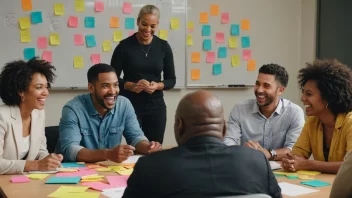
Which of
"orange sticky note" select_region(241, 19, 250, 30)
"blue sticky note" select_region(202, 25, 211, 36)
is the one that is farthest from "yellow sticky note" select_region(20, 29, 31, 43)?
"orange sticky note" select_region(241, 19, 250, 30)

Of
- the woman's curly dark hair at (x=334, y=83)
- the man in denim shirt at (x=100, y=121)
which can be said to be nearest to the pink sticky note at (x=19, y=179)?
the man in denim shirt at (x=100, y=121)

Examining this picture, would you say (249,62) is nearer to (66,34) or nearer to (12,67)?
(66,34)

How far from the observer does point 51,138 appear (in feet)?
10.7

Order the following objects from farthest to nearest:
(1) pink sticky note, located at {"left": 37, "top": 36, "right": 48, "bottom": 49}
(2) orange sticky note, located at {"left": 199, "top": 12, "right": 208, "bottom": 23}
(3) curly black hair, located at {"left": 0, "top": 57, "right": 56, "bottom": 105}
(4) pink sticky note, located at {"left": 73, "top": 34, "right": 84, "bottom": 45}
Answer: (2) orange sticky note, located at {"left": 199, "top": 12, "right": 208, "bottom": 23} → (4) pink sticky note, located at {"left": 73, "top": 34, "right": 84, "bottom": 45} → (1) pink sticky note, located at {"left": 37, "top": 36, "right": 48, "bottom": 49} → (3) curly black hair, located at {"left": 0, "top": 57, "right": 56, "bottom": 105}

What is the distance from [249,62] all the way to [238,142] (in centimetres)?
204

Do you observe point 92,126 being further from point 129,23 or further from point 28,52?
point 129,23

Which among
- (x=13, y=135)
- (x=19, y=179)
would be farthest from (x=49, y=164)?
(x=13, y=135)

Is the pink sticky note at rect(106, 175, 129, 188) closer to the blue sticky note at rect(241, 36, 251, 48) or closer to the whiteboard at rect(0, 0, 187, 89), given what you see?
the whiteboard at rect(0, 0, 187, 89)

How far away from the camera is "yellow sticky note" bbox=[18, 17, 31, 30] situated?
4316 mm

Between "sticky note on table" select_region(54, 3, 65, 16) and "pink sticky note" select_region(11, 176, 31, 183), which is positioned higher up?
"sticky note on table" select_region(54, 3, 65, 16)

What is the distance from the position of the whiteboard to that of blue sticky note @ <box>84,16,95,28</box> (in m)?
0.03

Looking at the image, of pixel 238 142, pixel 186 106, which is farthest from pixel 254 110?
pixel 186 106

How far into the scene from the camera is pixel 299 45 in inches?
212

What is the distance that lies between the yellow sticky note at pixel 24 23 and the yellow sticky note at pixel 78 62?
538 mm
